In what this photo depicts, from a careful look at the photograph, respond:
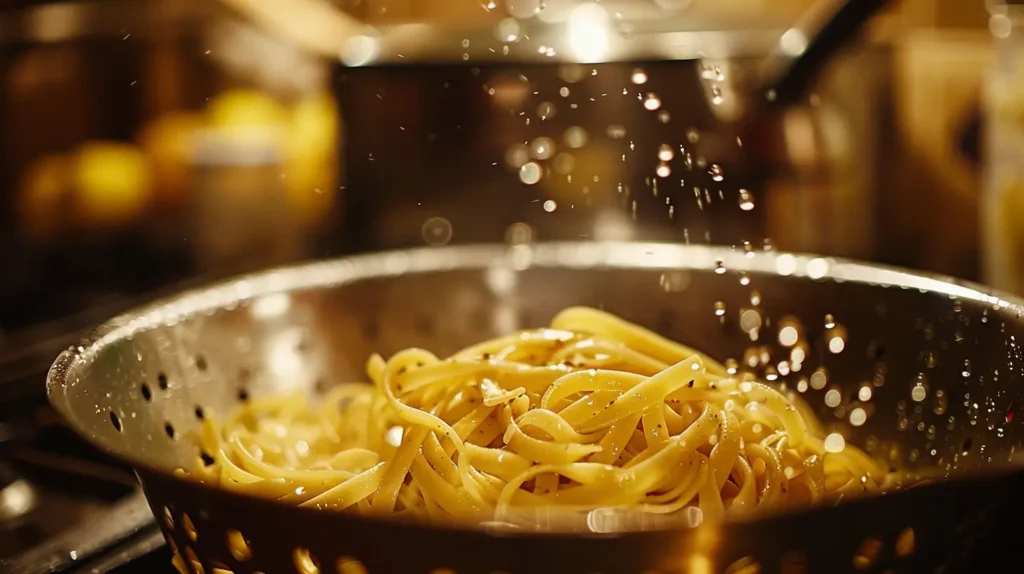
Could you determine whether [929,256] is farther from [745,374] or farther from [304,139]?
[304,139]

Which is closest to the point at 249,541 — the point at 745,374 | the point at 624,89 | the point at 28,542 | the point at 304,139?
the point at 28,542

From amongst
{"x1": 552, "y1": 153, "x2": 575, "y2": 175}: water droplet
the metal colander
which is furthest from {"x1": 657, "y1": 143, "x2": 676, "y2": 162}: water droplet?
the metal colander

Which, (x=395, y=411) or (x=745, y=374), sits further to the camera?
(x=745, y=374)

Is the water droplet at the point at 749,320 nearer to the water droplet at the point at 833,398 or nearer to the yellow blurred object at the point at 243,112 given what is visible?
the water droplet at the point at 833,398

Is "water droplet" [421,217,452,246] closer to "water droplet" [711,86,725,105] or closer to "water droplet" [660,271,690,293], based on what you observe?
"water droplet" [711,86,725,105]

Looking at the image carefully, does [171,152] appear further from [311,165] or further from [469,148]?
[469,148]

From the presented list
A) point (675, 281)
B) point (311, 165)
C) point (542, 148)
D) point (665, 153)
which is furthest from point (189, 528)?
point (311, 165)
